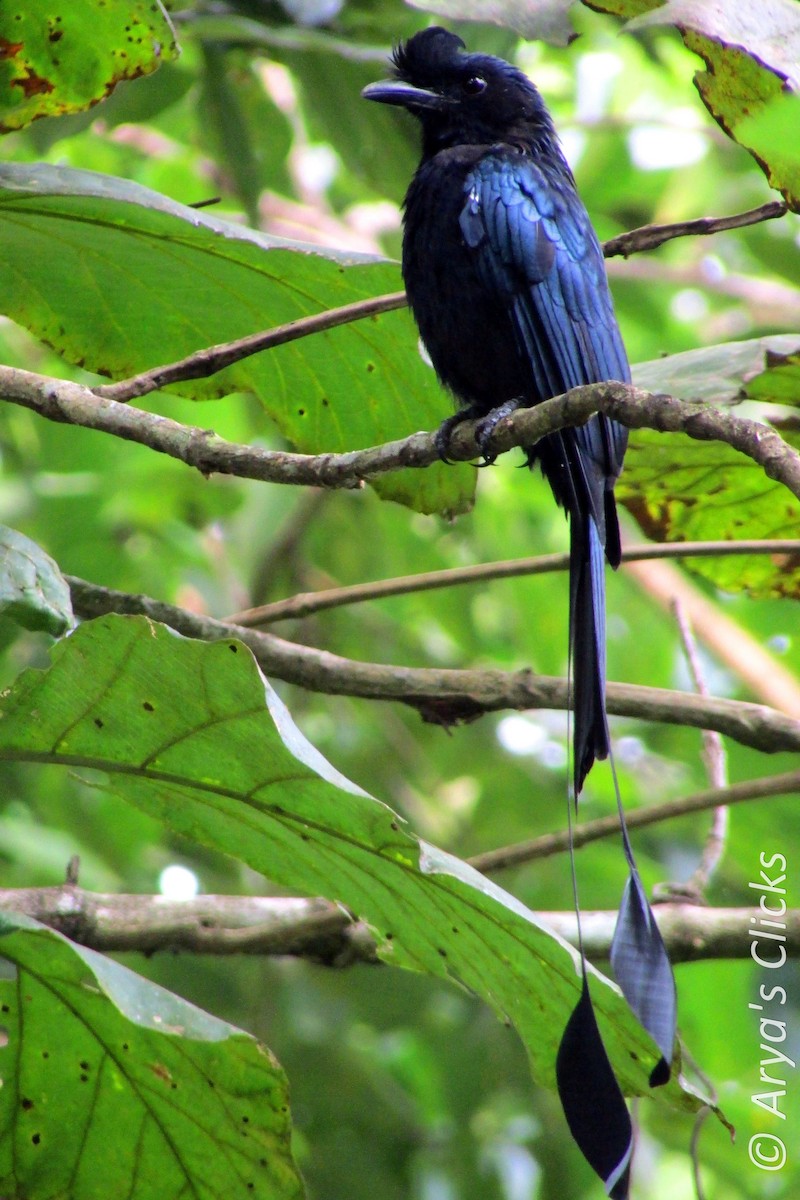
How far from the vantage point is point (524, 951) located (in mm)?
1812

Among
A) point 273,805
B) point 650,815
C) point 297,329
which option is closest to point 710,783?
point 650,815

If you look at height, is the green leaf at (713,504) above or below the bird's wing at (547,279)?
below

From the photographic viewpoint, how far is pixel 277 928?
2.44 metres

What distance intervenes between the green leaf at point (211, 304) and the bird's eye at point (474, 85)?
0.78 m

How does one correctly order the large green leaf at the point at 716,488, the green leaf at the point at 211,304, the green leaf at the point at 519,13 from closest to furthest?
the green leaf at the point at 519,13, the green leaf at the point at 211,304, the large green leaf at the point at 716,488

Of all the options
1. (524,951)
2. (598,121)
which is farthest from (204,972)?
(598,121)

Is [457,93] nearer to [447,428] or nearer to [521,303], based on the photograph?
[521,303]

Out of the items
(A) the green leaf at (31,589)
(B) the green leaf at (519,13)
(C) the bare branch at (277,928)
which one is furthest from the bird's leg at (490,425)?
(C) the bare branch at (277,928)

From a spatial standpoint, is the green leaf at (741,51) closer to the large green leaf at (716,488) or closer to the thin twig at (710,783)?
the large green leaf at (716,488)

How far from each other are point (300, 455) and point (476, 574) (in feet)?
2.66

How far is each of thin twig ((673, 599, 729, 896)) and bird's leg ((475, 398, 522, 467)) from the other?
0.61 meters

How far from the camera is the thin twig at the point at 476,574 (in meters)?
2.62

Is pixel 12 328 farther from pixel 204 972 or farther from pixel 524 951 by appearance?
pixel 524 951

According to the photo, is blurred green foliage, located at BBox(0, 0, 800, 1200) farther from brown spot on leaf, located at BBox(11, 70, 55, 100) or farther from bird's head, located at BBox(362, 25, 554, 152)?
brown spot on leaf, located at BBox(11, 70, 55, 100)
